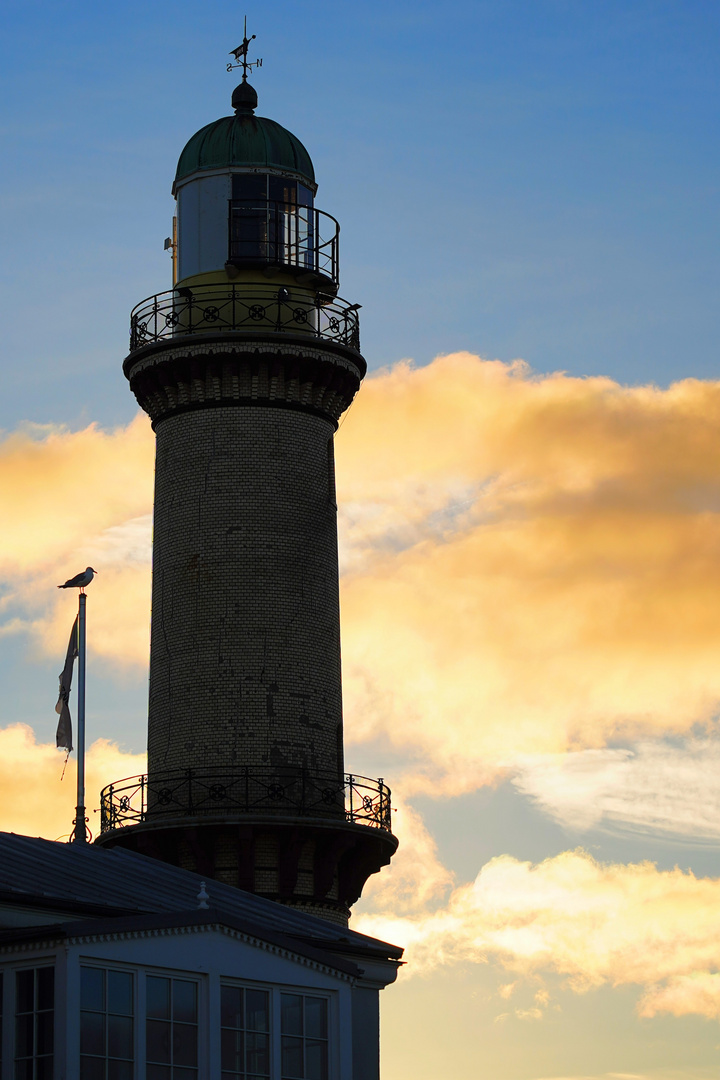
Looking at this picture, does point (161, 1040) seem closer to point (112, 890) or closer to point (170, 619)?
point (112, 890)

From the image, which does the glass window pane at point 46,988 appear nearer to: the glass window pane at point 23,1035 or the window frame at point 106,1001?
the glass window pane at point 23,1035

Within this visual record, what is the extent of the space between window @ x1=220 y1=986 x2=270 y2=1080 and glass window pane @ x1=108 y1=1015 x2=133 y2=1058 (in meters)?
2.26

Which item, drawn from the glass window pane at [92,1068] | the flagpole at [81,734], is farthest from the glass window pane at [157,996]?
the flagpole at [81,734]

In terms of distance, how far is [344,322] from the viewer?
6862cm

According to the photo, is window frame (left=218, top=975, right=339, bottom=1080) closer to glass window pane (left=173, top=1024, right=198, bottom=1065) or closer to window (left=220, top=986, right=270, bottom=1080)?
window (left=220, top=986, right=270, bottom=1080)

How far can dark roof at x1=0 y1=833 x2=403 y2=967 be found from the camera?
4381cm

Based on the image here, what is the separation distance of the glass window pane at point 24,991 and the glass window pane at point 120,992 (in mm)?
1433

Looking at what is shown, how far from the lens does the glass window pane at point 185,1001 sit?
137ft

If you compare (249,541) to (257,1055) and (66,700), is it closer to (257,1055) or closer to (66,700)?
(66,700)

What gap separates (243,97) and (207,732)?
21392mm

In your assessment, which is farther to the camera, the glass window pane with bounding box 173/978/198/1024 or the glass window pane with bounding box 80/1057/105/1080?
the glass window pane with bounding box 173/978/198/1024

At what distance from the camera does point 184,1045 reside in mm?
41406

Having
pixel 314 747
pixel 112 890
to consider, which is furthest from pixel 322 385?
pixel 112 890

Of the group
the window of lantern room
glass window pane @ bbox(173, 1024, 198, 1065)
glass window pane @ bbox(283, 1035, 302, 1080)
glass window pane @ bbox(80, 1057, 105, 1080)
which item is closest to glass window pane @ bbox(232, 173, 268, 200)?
the window of lantern room
